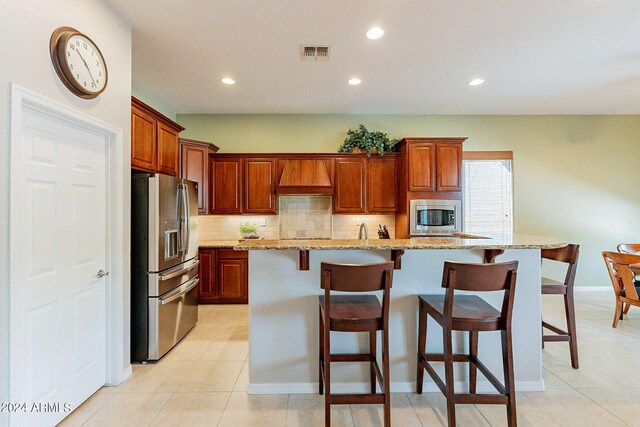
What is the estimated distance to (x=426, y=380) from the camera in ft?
7.51

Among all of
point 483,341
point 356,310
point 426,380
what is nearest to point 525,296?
point 483,341

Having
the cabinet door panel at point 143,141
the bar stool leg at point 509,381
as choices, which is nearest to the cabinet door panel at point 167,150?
the cabinet door panel at point 143,141

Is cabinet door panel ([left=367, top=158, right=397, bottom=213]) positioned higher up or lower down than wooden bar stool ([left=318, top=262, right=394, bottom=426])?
higher up

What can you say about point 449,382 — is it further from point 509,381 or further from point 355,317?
point 355,317

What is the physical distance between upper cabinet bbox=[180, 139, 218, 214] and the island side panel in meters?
2.68

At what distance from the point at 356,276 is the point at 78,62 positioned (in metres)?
2.34

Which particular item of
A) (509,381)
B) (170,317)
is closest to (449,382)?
(509,381)

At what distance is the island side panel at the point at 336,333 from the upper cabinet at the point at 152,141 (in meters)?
1.63

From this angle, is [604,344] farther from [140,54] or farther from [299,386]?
[140,54]

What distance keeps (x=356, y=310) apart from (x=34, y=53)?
248 cm

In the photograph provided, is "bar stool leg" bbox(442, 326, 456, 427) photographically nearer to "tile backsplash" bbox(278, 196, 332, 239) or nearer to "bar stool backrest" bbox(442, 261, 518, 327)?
"bar stool backrest" bbox(442, 261, 518, 327)

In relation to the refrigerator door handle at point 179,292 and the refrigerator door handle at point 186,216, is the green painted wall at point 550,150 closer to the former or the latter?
the refrigerator door handle at point 186,216

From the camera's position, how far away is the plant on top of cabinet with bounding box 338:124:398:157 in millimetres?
4680

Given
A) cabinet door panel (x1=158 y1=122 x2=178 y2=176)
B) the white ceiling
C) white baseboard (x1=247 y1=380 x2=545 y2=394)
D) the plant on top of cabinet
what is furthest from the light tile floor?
the plant on top of cabinet
